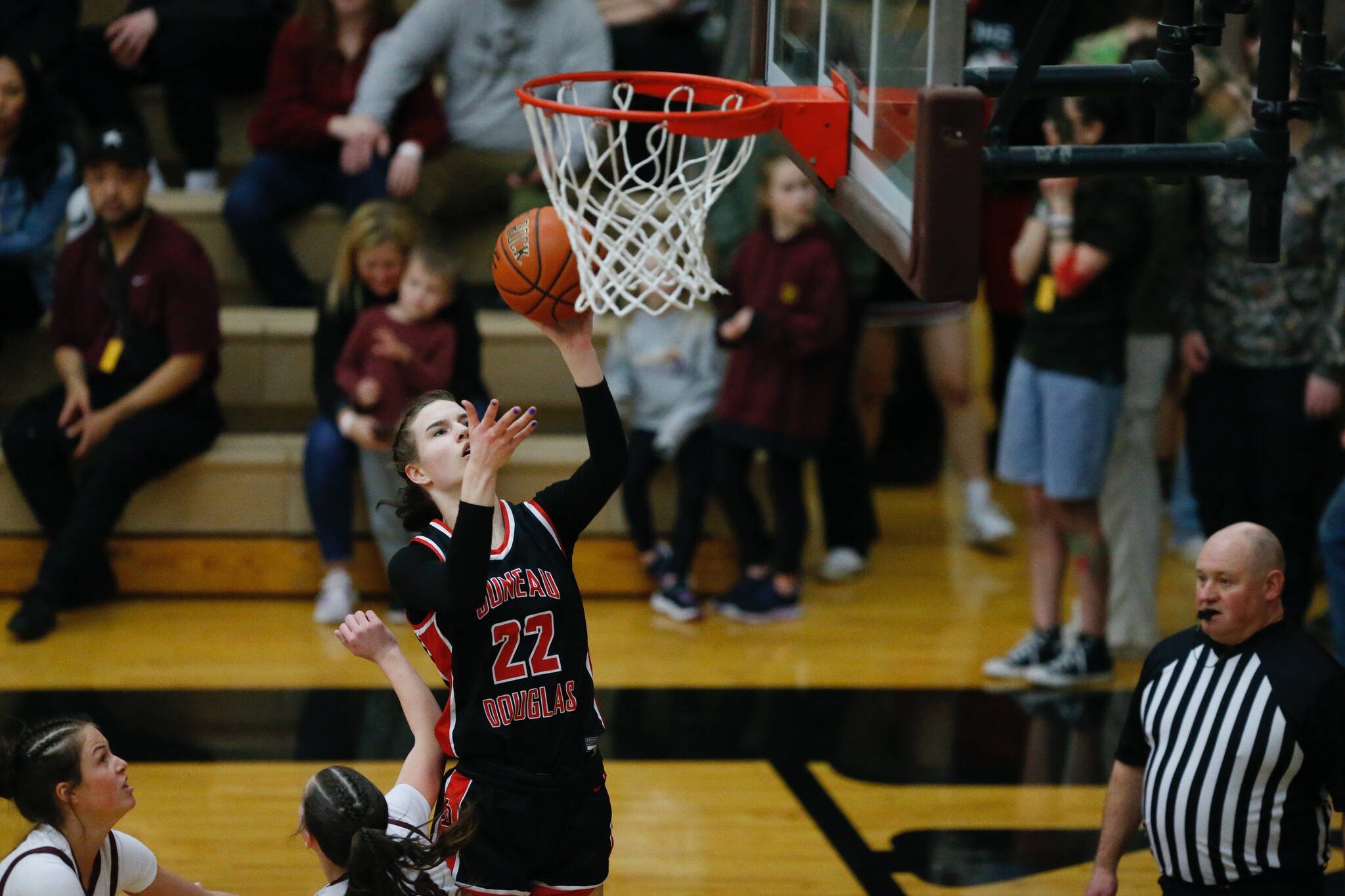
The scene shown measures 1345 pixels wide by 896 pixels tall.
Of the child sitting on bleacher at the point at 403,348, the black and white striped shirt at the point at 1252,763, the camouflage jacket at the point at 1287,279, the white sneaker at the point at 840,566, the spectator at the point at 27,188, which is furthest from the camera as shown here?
the white sneaker at the point at 840,566

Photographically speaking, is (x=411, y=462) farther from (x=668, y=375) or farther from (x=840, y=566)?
(x=840, y=566)

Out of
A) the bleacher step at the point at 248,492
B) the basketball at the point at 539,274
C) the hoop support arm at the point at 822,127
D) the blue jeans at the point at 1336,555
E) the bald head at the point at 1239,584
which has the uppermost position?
the hoop support arm at the point at 822,127

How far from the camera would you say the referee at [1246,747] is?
327cm

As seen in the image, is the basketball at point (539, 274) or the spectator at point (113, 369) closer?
the basketball at point (539, 274)

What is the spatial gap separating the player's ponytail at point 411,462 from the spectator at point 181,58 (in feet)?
14.8

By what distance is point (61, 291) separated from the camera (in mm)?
6012

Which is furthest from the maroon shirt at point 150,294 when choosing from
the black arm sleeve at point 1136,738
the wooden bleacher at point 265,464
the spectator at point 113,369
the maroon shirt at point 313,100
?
the black arm sleeve at point 1136,738

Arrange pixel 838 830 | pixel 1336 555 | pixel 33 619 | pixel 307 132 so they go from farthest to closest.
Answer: pixel 307 132
pixel 33 619
pixel 1336 555
pixel 838 830

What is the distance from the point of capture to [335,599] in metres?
5.92

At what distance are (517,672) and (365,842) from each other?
16.7 inches

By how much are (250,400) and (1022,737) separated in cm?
343

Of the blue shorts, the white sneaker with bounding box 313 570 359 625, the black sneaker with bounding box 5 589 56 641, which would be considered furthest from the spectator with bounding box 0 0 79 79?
the blue shorts

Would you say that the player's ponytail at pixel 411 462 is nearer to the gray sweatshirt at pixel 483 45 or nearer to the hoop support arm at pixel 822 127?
the hoop support arm at pixel 822 127

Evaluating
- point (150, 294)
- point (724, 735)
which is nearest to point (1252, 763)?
point (724, 735)
